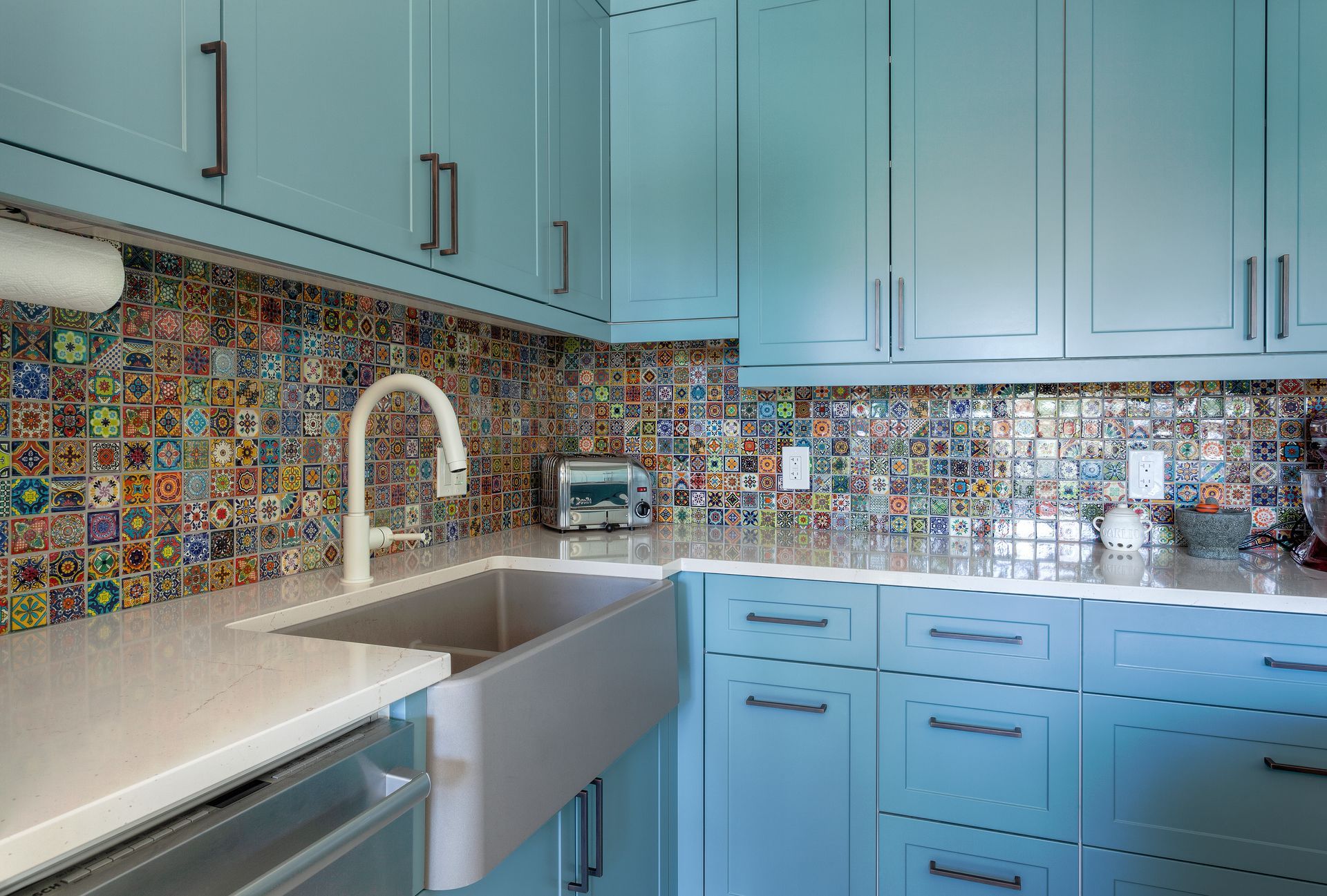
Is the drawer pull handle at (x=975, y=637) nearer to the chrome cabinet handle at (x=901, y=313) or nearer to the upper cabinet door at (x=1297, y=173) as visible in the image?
the chrome cabinet handle at (x=901, y=313)

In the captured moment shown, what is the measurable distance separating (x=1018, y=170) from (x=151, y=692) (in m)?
1.92

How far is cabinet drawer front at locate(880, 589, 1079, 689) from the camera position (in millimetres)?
1482

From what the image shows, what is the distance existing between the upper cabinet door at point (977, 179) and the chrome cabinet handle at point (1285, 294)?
419mm

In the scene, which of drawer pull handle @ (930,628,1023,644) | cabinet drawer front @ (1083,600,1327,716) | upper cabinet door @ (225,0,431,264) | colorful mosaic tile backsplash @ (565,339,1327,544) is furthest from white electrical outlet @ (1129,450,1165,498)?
upper cabinet door @ (225,0,431,264)

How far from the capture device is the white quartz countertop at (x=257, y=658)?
581mm

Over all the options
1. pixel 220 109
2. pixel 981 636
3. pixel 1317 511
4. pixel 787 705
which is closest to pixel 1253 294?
pixel 1317 511

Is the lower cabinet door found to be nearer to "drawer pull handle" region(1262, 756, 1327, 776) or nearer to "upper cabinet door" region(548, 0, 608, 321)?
"drawer pull handle" region(1262, 756, 1327, 776)

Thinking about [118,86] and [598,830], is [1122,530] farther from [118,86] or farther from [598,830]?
[118,86]

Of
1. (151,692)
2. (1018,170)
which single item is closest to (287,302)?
(151,692)

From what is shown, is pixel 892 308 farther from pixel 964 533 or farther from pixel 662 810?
pixel 662 810

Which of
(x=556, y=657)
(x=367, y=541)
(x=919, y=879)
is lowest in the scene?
(x=919, y=879)

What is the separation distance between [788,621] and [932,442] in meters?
0.77

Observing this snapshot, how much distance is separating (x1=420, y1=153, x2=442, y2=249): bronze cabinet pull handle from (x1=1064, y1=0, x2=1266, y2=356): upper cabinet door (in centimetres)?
140

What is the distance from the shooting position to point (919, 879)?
62.1 inches
